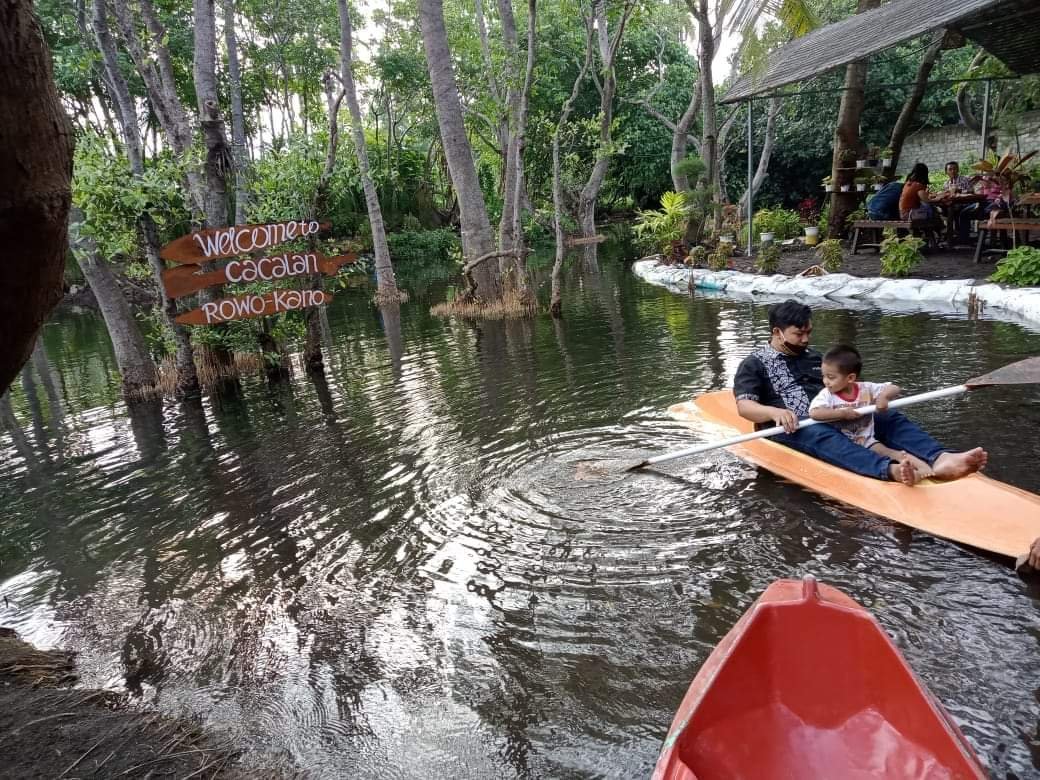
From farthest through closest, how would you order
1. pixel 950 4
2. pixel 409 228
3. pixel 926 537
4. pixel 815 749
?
pixel 409 228 → pixel 950 4 → pixel 926 537 → pixel 815 749

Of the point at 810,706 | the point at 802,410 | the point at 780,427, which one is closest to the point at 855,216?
the point at 802,410

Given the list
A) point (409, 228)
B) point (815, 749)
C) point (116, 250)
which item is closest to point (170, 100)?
point (116, 250)

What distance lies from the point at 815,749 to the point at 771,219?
17145mm

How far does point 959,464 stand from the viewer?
409 cm

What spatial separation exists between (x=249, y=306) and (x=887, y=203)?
1095 centimetres

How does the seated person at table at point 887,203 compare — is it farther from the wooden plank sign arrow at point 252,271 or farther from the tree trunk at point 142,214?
the tree trunk at point 142,214

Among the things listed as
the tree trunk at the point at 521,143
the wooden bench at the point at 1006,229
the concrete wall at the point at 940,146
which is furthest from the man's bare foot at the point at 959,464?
the concrete wall at the point at 940,146

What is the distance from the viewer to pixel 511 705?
3219 millimetres

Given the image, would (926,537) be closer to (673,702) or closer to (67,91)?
(673,702)

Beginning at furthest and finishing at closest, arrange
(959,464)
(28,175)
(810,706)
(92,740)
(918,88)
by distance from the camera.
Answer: (918,88), (959,464), (92,740), (810,706), (28,175)

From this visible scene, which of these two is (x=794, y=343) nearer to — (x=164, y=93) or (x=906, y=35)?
(x=906, y=35)

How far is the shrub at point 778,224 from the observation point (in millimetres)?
17797

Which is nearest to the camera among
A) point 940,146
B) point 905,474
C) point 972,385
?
point 905,474

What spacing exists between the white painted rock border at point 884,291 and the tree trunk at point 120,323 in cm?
1012
